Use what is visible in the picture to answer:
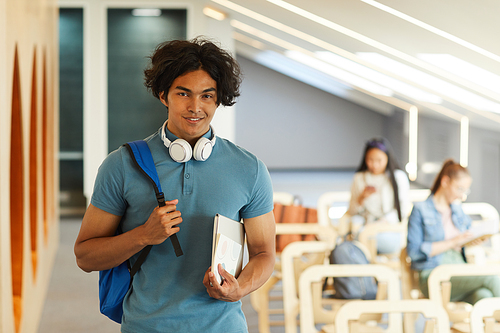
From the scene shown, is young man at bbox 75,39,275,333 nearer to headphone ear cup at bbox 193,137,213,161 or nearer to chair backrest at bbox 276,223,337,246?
headphone ear cup at bbox 193,137,213,161

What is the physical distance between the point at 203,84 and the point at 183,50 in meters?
0.10

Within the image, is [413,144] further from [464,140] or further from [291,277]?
[291,277]

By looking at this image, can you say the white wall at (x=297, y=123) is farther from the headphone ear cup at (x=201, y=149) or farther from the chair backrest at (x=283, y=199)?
the headphone ear cup at (x=201, y=149)

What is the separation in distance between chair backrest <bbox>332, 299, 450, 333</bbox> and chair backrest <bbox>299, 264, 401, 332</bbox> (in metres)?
0.28

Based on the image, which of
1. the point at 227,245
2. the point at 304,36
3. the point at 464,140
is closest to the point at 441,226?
the point at 227,245

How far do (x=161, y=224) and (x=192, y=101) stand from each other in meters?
0.32

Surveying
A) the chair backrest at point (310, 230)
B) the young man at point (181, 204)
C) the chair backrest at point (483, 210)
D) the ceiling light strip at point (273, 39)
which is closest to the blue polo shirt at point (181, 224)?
the young man at point (181, 204)

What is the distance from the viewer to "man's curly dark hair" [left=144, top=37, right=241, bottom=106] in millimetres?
1260

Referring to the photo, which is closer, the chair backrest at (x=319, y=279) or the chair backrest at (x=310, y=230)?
the chair backrest at (x=319, y=279)

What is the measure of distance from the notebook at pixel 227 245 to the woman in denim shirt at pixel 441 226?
1884 mm

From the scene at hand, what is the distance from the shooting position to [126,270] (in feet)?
4.41

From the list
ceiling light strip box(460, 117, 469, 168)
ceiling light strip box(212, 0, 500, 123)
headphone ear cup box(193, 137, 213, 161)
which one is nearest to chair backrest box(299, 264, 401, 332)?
headphone ear cup box(193, 137, 213, 161)

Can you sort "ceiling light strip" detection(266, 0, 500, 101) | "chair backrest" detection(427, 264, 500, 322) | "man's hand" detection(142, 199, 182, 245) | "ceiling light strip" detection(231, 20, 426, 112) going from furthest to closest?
"ceiling light strip" detection(231, 20, 426, 112), "ceiling light strip" detection(266, 0, 500, 101), "chair backrest" detection(427, 264, 500, 322), "man's hand" detection(142, 199, 182, 245)

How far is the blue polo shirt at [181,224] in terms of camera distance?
1256mm
